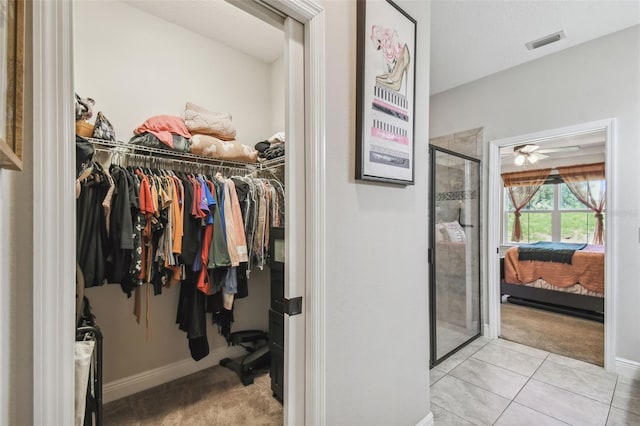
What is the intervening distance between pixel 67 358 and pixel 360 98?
1203 mm

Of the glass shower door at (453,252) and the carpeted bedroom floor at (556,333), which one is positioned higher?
the glass shower door at (453,252)

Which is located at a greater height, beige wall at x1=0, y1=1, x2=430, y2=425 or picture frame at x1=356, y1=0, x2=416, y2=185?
picture frame at x1=356, y1=0, x2=416, y2=185

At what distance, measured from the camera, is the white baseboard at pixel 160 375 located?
6.72 feet

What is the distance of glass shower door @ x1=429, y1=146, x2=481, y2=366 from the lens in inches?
102

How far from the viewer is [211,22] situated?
237cm

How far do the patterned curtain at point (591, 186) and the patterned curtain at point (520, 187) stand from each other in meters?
0.50

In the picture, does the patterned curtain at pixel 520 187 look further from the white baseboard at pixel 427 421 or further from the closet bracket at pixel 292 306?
the closet bracket at pixel 292 306

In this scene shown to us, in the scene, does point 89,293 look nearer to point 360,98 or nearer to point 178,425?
point 178,425

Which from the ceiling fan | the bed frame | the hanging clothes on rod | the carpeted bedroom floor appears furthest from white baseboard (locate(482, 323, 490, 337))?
the ceiling fan

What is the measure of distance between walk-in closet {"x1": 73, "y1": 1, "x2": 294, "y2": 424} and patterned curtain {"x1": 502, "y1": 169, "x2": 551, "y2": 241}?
6.49 m

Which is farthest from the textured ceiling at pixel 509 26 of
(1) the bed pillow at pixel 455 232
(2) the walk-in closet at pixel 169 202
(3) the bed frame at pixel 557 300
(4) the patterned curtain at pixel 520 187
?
(4) the patterned curtain at pixel 520 187

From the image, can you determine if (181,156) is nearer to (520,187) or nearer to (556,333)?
(556,333)

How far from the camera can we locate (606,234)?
8.13 feet

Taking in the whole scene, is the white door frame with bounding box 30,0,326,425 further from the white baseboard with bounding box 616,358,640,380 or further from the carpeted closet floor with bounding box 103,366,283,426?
the white baseboard with bounding box 616,358,640,380
